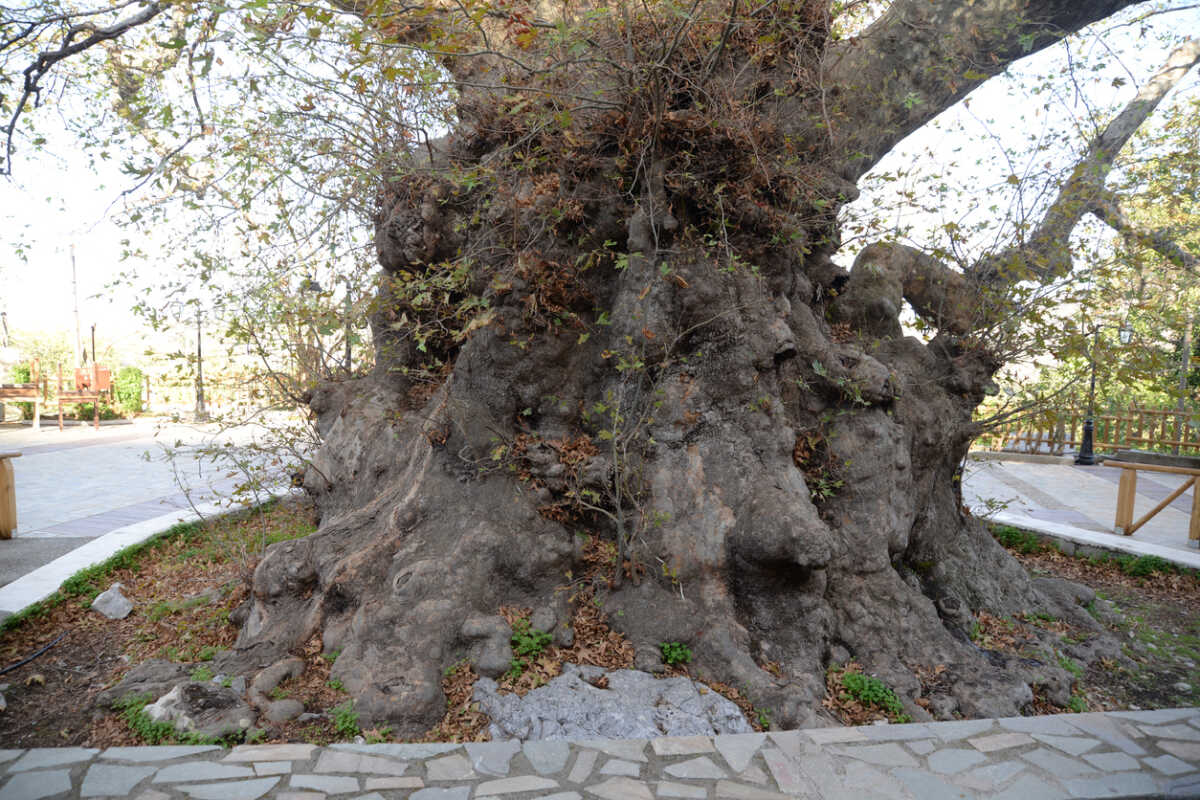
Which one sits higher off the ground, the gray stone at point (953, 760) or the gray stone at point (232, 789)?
the gray stone at point (953, 760)

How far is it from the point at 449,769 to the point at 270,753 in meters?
0.92

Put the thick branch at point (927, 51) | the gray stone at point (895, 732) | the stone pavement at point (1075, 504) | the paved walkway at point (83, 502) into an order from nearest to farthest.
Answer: the gray stone at point (895, 732), the thick branch at point (927, 51), the paved walkway at point (83, 502), the stone pavement at point (1075, 504)

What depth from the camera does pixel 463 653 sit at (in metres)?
4.30

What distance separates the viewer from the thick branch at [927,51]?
5.96m

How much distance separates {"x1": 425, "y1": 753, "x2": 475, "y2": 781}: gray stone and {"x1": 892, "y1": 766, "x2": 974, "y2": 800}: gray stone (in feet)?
6.73

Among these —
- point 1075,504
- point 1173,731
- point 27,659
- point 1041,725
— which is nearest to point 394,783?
point 27,659

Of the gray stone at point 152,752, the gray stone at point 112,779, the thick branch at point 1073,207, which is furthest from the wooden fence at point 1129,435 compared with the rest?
the gray stone at point 112,779

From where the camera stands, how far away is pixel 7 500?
7824 millimetres

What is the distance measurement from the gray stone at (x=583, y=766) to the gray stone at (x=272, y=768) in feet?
4.40

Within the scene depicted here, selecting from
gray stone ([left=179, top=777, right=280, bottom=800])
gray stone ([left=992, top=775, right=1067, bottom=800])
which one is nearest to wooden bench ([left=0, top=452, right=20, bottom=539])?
gray stone ([left=179, top=777, right=280, bottom=800])

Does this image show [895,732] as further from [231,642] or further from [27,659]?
[27,659]

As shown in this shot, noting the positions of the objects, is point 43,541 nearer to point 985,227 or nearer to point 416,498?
point 416,498

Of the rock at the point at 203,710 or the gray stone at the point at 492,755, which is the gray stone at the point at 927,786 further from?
the rock at the point at 203,710

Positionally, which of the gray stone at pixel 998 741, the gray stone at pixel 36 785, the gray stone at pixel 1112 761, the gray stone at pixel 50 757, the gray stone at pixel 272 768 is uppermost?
the gray stone at pixel 1112 761
